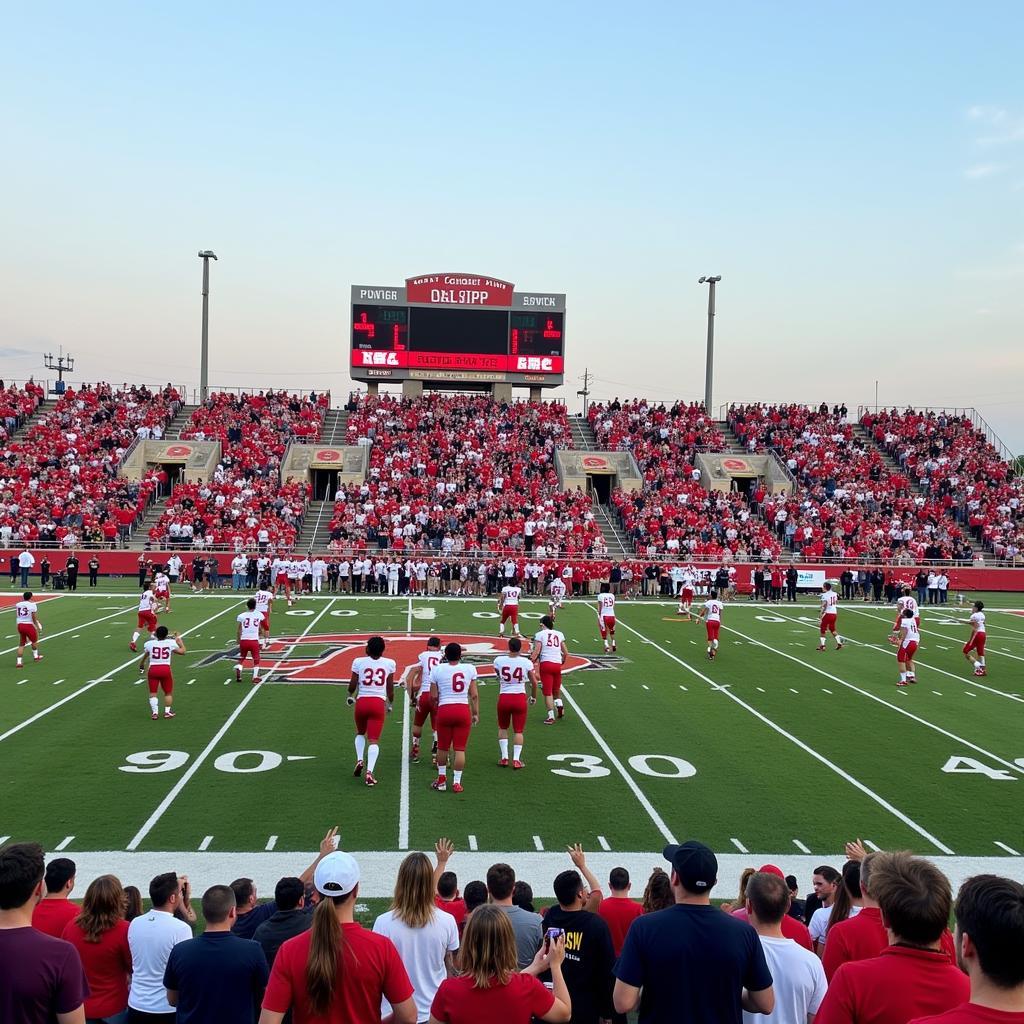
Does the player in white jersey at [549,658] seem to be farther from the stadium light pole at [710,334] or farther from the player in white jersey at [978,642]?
the stadium light pole at [710,334]

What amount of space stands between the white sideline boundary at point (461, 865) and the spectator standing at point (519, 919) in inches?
139

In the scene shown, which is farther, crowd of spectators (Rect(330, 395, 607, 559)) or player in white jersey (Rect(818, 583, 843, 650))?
crowd of spectators (Rect(330, 395, 607, 559))

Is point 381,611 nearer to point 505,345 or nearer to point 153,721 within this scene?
point 153,721

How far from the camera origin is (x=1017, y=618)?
3103 cm

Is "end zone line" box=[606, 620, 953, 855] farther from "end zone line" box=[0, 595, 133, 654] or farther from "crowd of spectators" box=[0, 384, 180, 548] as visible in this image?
"crowd of spectators" box=[0, 384, 180, 548]

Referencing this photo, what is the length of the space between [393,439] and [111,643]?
24.8 m

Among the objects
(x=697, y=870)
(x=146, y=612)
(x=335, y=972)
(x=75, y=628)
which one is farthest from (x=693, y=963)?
(x=75, y=628)

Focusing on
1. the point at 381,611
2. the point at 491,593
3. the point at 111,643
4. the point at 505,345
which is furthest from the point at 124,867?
the point at 505,345

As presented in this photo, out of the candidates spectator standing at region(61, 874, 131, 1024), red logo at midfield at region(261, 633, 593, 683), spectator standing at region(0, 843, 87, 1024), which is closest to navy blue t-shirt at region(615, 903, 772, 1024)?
spectator standing at region(0, 843, 87, 1024)

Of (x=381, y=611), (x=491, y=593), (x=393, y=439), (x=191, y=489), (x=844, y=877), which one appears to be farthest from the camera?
(x=393, y=439)

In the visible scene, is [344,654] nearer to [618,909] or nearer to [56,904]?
[56,904]

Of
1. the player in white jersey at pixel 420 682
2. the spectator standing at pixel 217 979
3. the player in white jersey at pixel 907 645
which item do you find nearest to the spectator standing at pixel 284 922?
the spectator standing at pixel 217 979

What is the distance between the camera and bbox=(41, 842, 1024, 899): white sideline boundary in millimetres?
8617

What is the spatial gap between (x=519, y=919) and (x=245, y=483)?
3675 centimetres
